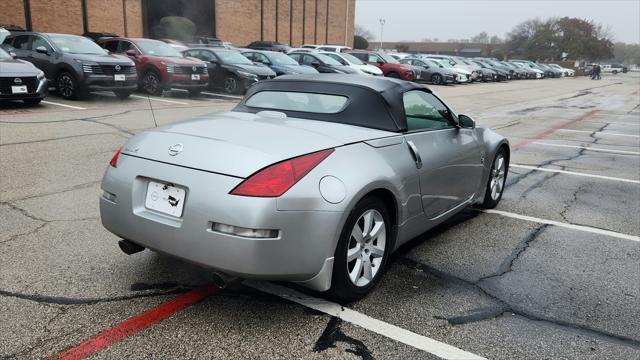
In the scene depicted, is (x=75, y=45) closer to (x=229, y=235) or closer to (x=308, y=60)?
(x=308, y=60)

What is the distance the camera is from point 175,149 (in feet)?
9.59

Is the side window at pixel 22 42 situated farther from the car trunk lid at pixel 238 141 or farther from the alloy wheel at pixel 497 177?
the alloy wheel at pixel 497 177

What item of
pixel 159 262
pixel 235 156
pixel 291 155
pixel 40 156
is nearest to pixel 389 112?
pixel 291 155

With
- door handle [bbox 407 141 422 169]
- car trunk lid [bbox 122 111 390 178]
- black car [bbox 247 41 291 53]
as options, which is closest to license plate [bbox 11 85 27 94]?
car trunk lid [bbox 122 111 390 178]

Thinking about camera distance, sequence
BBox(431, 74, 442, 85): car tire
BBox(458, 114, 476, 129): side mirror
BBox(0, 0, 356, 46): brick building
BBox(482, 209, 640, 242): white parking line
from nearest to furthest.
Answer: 1. BBox(458, 114, 476, 129): side mirror
2. BBox(482, 209, 640, 242): white parking line
3. BBox(0, 0, 356, 46): brick building
4. BBox(431, 74, 442, 85): car tire

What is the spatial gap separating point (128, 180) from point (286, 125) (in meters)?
1.01

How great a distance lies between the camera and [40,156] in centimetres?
665

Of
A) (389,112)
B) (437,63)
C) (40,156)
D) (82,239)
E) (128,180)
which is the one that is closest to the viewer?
(128,180)

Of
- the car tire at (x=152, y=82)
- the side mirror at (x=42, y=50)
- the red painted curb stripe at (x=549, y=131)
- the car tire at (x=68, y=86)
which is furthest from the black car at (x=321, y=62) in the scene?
the side mirror at (x=42, y=50)

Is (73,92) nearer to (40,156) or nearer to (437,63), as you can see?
(40,156)

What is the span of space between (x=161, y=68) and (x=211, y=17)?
22.3 m

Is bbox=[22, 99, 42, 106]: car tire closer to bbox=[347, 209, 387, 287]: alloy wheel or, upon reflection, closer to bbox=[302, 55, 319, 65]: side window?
bbox=[347, 209, 387, 287]: alloy wheel

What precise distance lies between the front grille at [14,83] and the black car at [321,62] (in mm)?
11579

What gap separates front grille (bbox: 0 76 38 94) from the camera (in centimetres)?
999
